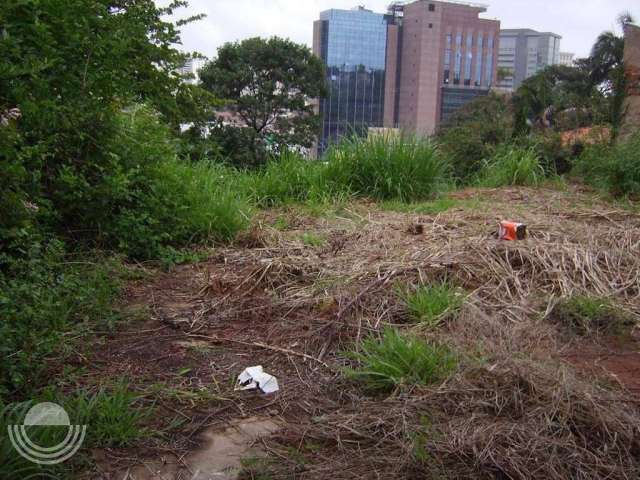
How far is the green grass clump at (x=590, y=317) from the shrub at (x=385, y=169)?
353cm

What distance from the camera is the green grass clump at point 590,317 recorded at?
136 inches

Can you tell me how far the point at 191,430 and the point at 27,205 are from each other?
4.65 ft

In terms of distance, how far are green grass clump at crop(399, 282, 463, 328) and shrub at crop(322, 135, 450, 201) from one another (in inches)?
138

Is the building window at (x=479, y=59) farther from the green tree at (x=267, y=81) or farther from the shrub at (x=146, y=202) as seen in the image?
the shrub at (x=146, y=202)

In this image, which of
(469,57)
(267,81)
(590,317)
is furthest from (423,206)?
(469,57)

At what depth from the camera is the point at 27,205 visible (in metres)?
3.14

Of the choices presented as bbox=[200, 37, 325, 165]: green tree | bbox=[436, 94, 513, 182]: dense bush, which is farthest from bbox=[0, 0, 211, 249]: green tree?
bbox=[200, 37, 325, 165]: green tree

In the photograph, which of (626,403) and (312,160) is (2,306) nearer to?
(626,403)

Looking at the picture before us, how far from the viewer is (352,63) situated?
37844 millimetres

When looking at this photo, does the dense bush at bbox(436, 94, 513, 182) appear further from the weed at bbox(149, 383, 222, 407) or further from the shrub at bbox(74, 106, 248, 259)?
the weed at bbox(149, 383, 222, 407)

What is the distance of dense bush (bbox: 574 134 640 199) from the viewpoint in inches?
291

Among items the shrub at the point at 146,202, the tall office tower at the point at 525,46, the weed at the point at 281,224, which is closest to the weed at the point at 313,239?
the weed at the point at 281,224

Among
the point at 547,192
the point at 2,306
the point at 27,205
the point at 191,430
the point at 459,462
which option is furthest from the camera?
the point at 547,192

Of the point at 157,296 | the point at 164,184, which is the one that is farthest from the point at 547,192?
the point at 157,296
